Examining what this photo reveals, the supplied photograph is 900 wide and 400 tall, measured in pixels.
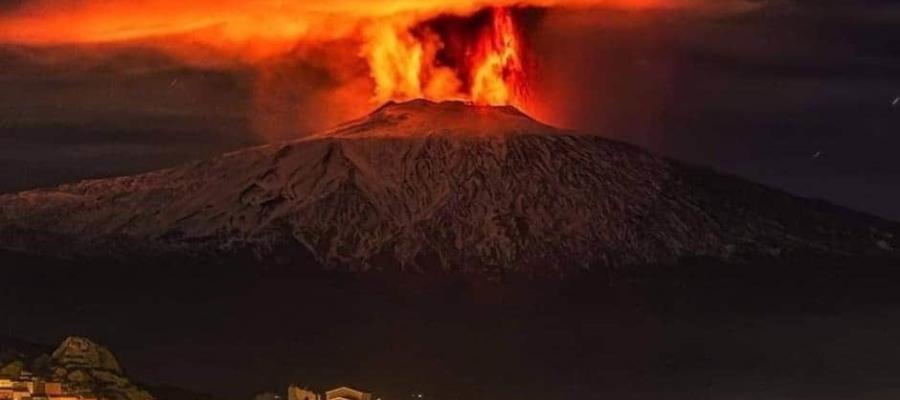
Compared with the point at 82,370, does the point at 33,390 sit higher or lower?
higher

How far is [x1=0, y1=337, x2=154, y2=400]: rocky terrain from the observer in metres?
121

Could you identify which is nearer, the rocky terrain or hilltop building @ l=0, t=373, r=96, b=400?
hilltop building @ l=0, t=373, r=96, b=400

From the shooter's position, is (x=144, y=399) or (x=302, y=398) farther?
(x=302, y=398)

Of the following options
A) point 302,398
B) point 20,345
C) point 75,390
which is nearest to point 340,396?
point 302,398

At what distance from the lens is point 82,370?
408ft

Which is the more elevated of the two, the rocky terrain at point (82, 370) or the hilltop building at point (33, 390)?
the hilltop building at point (33, 390)

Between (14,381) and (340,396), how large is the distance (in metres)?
18.1

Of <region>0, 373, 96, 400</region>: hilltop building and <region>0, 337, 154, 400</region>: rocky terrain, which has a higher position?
<region>0, 373, 96, 400</region>: hilltop building

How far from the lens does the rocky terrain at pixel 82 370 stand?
396 feet

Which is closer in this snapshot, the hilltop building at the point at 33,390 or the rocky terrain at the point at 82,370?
the hilltop building at the point at 33,390

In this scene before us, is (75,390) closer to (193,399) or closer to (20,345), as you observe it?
(193,399)

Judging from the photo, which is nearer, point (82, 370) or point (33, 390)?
point (33, 390)

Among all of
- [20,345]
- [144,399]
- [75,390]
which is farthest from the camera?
[20,345]

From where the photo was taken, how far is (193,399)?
154 m
